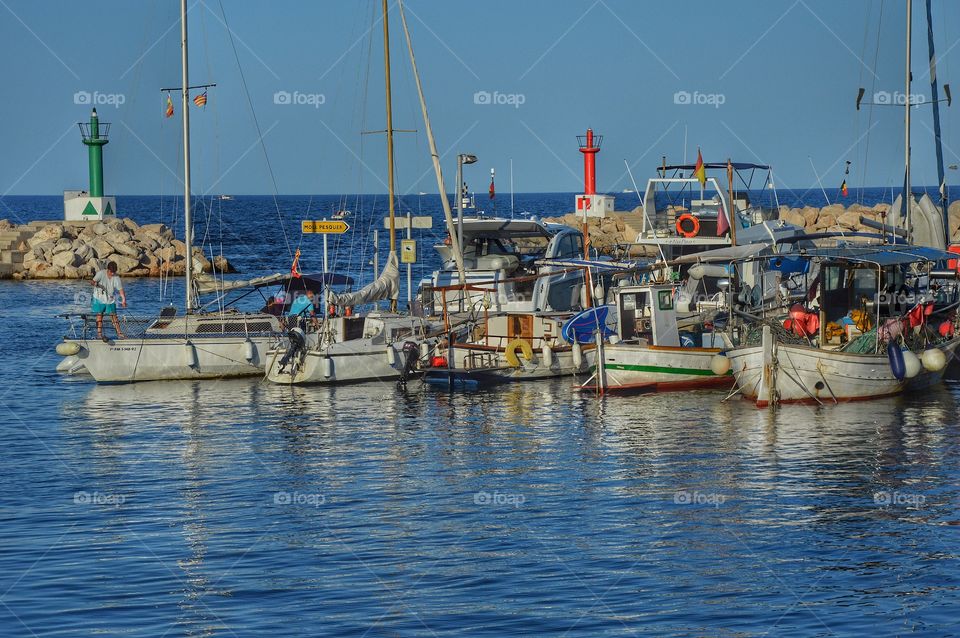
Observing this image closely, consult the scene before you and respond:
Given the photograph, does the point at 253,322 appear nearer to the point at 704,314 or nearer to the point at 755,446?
the point at 704,314

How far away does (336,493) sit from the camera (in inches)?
797

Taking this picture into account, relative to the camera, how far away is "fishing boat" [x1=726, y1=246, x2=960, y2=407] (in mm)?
27250

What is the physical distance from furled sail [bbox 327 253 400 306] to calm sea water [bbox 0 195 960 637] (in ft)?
10.9

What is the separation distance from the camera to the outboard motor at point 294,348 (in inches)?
1215

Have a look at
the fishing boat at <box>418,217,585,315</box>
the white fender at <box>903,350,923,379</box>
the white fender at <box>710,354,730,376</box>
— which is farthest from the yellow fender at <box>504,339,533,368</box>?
the white fender at <box>903,350,923,379</box>

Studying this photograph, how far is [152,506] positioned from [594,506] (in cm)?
656

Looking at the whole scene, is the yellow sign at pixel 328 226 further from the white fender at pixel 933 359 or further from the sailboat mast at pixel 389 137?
the white fender at pixel 933 359

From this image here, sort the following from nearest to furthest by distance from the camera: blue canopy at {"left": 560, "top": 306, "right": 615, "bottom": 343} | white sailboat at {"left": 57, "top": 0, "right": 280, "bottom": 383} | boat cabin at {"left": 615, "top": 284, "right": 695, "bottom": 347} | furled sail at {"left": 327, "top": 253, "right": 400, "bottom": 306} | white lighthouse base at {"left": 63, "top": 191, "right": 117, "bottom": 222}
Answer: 1. boat cabin at {"left": 615, "top": 284, "right": 695, "bottom": 347}
2. blue canopy at {"left": 560, "top": 306, "right": 615, "bottom": 343}
3. white sailboat at {"left": 57, "top": 0, "right": 280, "bottom": 383}
4. furled sail at {"left": 327, "top": 253, "right": 400, "bottom": 306}
5. white lighthouse base at {"left": 63, "top": 191, "right": 117, "bottom": 222}

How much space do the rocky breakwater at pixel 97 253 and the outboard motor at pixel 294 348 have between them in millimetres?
37154

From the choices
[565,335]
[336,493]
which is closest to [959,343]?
[565,335]

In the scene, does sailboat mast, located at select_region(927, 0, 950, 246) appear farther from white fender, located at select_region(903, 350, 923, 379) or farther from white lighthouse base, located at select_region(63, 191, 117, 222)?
white lighthouse base, located at select_region(63, 191, 117, 222)

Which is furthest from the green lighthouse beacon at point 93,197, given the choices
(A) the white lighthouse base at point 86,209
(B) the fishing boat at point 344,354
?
(B) the fishing boat at point 344,354

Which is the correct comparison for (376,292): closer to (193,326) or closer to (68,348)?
(193,326)

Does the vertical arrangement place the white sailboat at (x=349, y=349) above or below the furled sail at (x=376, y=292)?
below
